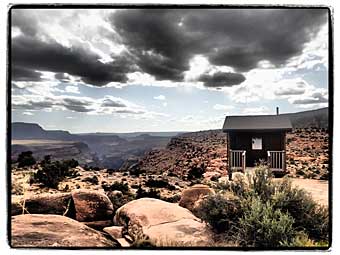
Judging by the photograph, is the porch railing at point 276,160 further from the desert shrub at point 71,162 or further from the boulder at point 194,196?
the desert shrub at point 71,162

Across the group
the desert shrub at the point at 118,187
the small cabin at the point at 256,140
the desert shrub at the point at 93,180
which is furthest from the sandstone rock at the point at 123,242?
the small cabin at the point at 256,140

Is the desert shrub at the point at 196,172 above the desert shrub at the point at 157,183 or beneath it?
above

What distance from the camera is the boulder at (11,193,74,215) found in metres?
3.11

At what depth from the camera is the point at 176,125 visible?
125 inches

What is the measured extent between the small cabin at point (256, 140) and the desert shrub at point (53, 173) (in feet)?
3.66

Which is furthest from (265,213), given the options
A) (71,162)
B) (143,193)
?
(71,162)

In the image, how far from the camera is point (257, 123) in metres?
3.12

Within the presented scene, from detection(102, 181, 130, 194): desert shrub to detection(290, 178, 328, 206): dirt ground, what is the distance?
1.20 m

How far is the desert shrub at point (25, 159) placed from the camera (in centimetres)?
307

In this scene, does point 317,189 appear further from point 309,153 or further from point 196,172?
point 196,172

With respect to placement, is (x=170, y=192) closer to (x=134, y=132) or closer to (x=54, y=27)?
(x=134, y=132)

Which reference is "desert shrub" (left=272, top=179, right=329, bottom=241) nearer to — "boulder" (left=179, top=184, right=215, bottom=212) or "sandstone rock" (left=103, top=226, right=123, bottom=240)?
"boulder" (left=179, top=184, right=215, bottom=212)

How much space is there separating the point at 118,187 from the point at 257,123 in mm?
1060

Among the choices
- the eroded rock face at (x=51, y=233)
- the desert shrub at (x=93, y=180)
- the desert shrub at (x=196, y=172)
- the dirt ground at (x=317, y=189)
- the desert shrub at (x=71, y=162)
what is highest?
the desert shrub at (x=71, y=162)
